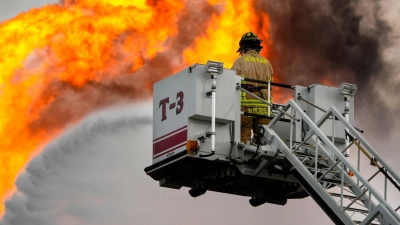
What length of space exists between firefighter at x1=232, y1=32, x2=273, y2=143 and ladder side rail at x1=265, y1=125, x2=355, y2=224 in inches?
53.5

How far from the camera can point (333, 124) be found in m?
39.0

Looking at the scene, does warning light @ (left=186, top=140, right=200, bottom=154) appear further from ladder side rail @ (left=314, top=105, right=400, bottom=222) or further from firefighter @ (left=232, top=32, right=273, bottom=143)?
ladder side rail @ (left=314, top=105, right=400, bottom=222)

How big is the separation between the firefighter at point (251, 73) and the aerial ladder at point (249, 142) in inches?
11.8

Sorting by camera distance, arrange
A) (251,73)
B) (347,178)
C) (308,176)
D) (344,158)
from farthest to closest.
Result: (251,73) → (347,178) → (308,176) → (344,158)

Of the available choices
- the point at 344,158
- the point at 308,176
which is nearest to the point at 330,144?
the point at 344,158

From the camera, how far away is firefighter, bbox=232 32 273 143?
4162cm

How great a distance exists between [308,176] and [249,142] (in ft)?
9.62

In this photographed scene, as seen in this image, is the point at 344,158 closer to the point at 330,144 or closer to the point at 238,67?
the point at 330,144

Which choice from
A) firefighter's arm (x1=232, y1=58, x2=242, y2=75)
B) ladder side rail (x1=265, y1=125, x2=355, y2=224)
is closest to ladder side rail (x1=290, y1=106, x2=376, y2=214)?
ladder side rail (x1=265, y1=125, x2=355, y2=224)

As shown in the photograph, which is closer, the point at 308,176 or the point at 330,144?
the point at 330,144

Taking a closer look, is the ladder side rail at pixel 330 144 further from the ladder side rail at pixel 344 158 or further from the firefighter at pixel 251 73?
the firefighter at pixel 251 73

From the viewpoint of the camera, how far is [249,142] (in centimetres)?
4084

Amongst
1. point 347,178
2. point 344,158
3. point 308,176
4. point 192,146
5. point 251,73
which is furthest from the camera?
point 251,73

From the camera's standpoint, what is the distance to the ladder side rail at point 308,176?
37.2 metres
